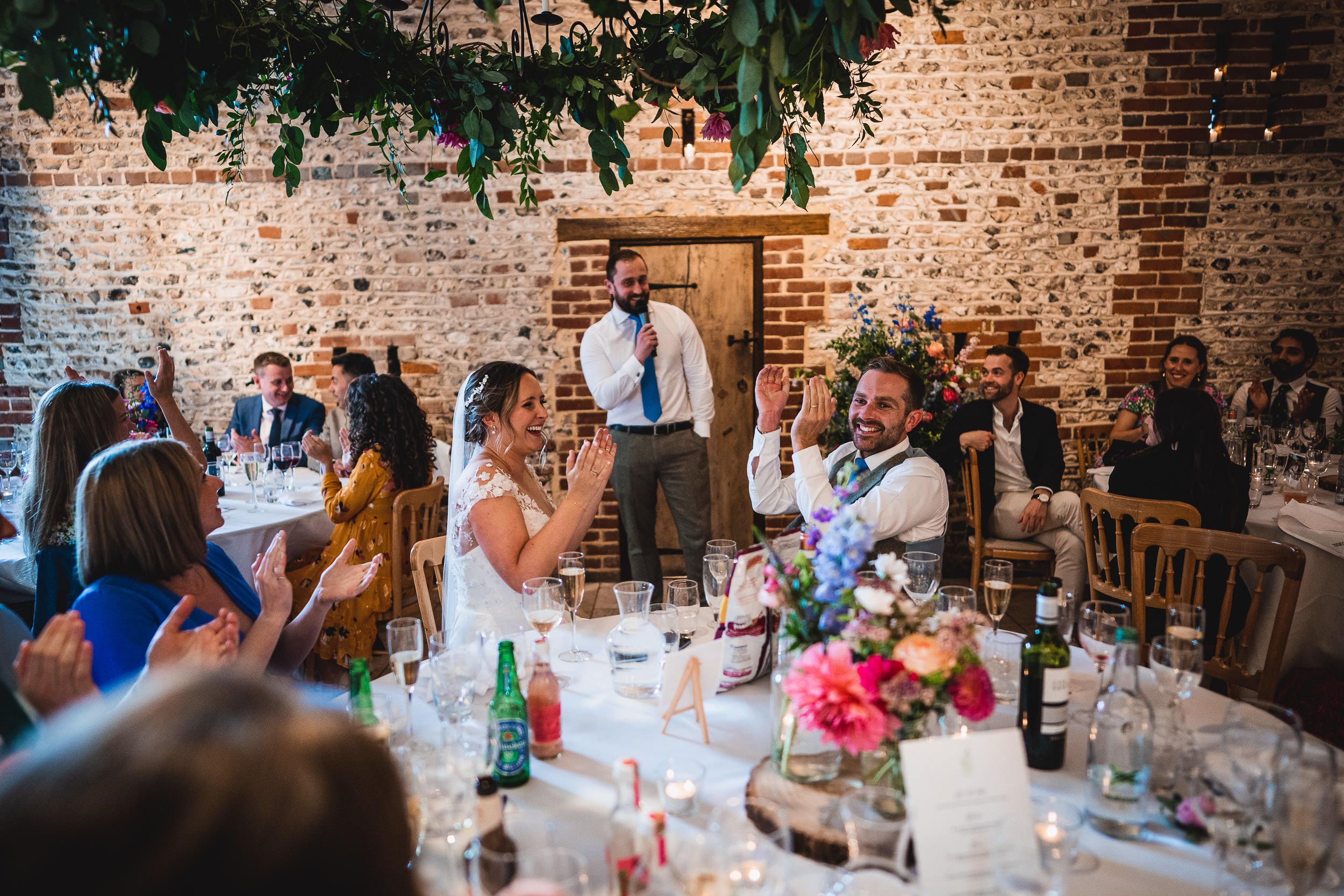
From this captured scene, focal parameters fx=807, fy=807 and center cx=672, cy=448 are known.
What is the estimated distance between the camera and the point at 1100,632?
149cm

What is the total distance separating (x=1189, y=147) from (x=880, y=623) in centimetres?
483

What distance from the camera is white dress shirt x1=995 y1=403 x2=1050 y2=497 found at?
425cm

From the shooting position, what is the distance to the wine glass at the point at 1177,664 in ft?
4.63

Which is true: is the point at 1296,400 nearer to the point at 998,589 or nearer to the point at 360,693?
the point at 998,589

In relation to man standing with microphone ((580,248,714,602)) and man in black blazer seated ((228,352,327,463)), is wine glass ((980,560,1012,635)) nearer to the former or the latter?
man standing with microphone ((580,248,714,602))

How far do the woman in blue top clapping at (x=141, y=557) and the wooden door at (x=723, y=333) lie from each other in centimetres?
325

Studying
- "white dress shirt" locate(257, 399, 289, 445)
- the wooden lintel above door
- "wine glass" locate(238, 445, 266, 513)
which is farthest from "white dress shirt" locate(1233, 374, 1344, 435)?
"white dress shirt" locate(257, 399, 289, 445)

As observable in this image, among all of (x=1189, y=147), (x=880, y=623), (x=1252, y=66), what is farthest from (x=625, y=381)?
(x=1252, y=66)

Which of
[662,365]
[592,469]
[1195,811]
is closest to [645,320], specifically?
[662,365]

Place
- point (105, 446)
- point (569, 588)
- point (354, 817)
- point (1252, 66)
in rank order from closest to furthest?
point (354, 817) → point (569, 588) → point (105, 446) → point (1252, 66)

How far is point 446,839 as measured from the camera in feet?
3.28

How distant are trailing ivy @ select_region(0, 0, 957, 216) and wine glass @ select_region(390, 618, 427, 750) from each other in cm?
87

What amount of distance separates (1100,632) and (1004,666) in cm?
20

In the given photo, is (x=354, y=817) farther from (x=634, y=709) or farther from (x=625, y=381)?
(x=625, y=381)
